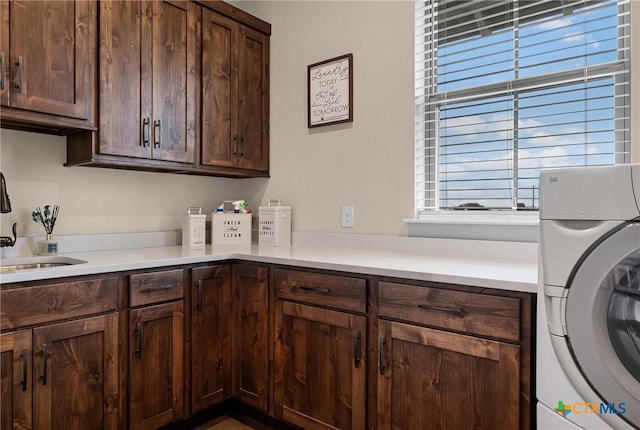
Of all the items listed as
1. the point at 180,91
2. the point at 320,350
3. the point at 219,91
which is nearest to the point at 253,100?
the point at 219,91

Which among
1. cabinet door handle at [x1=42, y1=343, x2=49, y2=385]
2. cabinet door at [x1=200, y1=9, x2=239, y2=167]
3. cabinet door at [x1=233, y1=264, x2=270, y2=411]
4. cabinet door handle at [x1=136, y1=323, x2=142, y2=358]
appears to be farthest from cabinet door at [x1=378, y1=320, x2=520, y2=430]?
Answer: cabinet door at [x1=200, y1=9, x2=239, y2=167]

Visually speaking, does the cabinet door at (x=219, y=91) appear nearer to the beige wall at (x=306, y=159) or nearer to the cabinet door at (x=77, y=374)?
the beige wall at (x=306, y=159)

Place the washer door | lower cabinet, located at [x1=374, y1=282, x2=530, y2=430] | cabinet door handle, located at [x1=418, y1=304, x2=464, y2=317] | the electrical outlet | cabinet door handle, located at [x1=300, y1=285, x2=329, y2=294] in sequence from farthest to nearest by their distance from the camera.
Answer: the electrical outlet, cabinet door handle, located at [x1=300, y1=285, x2=329, y2=294], cabinet door handle, located at [x1=418, y1=304, x2=464, y2=317], lower cabinet, located at [x1=374, y1=282, x2=530, y2=430], the washer door

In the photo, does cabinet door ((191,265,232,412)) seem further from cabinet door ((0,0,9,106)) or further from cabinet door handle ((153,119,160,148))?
cabinet door ((0,0,9,106))

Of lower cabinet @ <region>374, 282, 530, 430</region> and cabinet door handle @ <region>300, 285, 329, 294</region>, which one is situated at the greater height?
cabinet door handle @ <region>300, 285, 329, 294</region>

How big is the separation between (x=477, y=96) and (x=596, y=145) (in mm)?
569

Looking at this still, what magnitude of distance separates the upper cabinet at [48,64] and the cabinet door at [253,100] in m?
0.92

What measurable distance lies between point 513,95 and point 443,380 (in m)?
1.33

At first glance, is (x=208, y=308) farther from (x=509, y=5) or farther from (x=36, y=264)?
(x=509, y=5)

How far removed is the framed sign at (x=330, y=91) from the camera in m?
2.48

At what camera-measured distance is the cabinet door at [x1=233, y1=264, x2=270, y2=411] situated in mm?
2059

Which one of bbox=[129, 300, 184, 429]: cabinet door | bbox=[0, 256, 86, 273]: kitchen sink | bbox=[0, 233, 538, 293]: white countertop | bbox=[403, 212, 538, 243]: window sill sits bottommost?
bbox=[129, 300, 184, 429]: cabinet door
